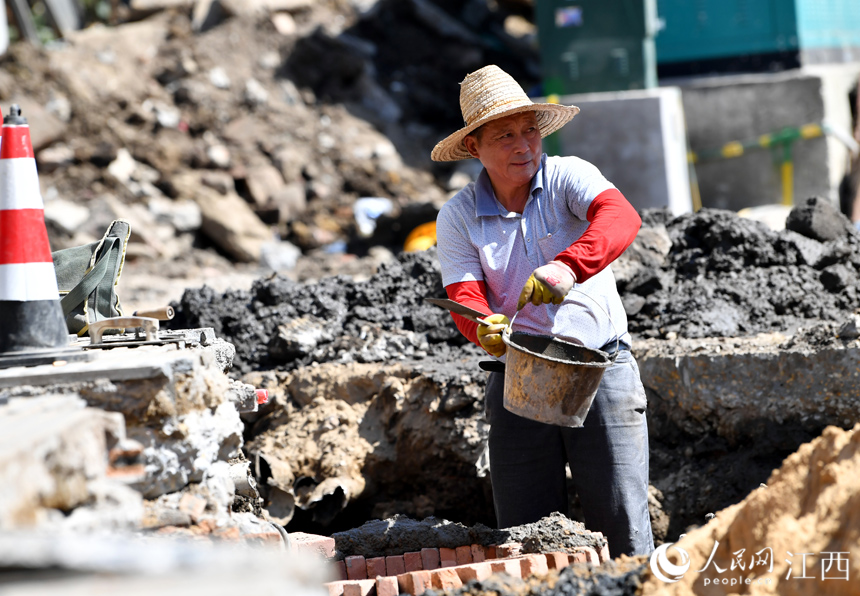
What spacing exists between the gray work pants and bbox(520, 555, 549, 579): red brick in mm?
504

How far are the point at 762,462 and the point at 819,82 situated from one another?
19.9 ft

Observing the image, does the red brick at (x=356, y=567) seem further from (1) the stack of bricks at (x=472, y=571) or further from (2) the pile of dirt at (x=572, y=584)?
(2) the pile of dirt at (x=572, y=584)

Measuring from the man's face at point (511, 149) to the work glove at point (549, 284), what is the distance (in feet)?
1.71

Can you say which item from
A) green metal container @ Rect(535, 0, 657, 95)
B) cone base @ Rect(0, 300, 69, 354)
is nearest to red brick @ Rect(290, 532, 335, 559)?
cone base @ Rect(0, 300, 69, 354)

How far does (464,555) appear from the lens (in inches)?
125

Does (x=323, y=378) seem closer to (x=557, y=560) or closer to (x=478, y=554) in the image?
(x=478, y=554)

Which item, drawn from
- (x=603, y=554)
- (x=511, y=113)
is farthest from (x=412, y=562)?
(x=511, y=113)

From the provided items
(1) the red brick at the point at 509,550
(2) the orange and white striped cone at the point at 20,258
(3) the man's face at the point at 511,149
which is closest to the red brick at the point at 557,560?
(1) the red brick at the point at 509,550

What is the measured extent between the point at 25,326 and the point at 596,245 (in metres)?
1.76

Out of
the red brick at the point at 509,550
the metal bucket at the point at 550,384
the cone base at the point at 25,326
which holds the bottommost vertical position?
the red brick at the point at 509,550

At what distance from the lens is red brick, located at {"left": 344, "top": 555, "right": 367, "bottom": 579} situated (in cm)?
319

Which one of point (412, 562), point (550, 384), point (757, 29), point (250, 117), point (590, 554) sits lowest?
point (412, 562)

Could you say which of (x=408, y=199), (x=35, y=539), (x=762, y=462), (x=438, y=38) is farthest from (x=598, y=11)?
(x=35, y=539)

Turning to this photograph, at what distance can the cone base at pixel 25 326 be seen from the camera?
8.18ft
